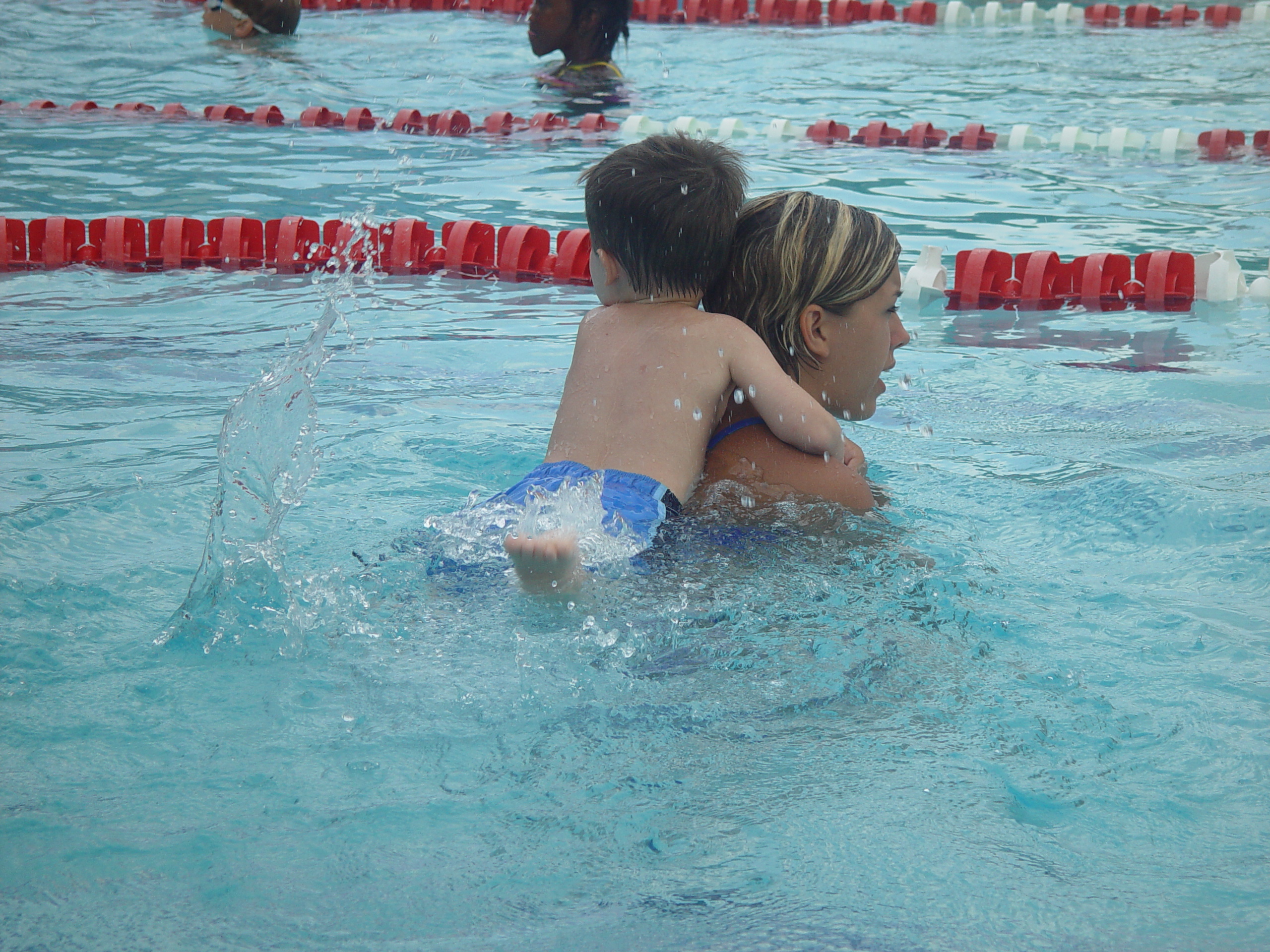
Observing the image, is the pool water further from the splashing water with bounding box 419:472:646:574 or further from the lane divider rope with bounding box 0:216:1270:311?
the lane divider rope with bounding box 0:216:1270:311

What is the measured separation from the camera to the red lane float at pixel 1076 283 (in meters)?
5.26

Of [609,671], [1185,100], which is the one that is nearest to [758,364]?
[609,671]

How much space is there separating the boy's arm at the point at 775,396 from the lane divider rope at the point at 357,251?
3041mm

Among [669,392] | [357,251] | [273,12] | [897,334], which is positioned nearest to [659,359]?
[669,392]

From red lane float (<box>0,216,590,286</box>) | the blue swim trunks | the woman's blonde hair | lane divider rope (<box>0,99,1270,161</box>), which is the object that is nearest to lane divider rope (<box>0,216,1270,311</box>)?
red lane float (<box>0,216,590,286</box>)

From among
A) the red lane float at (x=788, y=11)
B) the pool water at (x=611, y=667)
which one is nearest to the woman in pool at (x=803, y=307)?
the pool water at (x=611, y=667)

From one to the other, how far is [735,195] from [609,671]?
1.04m

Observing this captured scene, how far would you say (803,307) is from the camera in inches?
106

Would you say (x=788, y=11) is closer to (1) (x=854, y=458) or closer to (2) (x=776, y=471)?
(1) (x=854, y=458)

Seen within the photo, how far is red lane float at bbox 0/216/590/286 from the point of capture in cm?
580

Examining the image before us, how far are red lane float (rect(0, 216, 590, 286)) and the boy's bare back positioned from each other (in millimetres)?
3199

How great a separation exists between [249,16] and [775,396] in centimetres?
1008

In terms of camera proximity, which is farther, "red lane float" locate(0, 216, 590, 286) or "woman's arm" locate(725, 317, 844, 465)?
"red lane float" locate(0, 216, 590, 286)

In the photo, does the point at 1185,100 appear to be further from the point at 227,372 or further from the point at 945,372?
the point at 227,372
